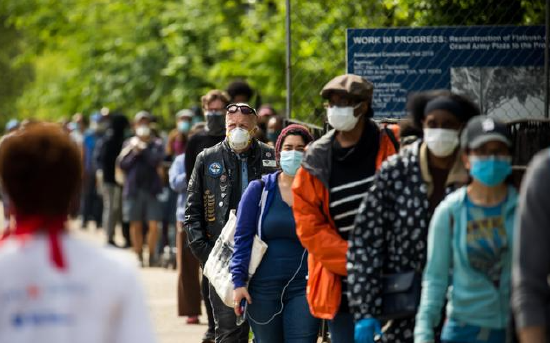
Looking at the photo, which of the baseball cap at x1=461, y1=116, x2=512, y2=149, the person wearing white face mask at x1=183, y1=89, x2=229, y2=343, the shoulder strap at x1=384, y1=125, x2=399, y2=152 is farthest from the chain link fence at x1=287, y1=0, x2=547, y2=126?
the baseball cap at x1=461, y1=116, x2=512, y2=149

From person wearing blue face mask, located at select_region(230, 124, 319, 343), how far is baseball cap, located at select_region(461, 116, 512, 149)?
2114 mm

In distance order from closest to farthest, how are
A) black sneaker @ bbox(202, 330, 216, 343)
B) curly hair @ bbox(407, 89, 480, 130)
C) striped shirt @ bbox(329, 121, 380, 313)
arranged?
1. curly hair @ bbox(407, 89, 480, 130)
2. striped shirt @ bbox(329, 121, 380, 313)
3. black sneaker @ bbox(202, 330, 216, 343)

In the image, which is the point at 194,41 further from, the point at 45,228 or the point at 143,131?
the point at 45,228

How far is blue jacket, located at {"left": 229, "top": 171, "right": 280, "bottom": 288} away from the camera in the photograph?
7.25 metres

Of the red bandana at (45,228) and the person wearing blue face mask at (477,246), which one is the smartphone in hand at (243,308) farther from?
the red bandana at (45,228)

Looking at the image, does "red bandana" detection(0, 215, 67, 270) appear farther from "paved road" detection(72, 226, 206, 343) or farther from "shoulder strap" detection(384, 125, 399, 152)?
"paved road" detection(72, 226, 206, 343)

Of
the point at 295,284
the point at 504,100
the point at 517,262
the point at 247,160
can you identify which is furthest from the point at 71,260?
the point at 504,100

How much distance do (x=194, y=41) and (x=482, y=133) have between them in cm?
1670

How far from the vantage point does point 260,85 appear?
18.8 metres

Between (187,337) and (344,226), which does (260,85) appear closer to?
(187,337)

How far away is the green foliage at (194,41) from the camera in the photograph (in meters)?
11.1

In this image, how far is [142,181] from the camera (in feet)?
57.7

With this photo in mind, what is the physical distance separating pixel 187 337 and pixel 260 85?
8097 mm

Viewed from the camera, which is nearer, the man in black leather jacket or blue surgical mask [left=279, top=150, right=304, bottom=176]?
blue surgical mask [left=279, top=150, right=304, bottom=176]
